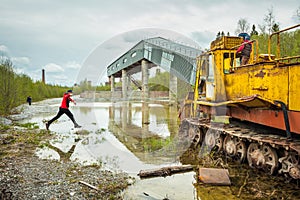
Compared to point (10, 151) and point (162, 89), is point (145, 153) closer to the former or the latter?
point (10, 151)

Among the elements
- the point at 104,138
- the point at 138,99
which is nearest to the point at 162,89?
the point at 138,99

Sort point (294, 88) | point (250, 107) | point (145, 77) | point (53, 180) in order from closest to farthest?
point (294, 88), point (53, 180), point (250, 107), point (145, 77)

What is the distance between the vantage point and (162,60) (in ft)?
79.2

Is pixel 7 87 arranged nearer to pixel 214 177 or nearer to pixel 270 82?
pixel 214 177

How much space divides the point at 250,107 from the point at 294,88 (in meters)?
1.54

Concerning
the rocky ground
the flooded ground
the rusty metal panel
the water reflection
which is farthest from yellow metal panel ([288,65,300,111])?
the rocky ground

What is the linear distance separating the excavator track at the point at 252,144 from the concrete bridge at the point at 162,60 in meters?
6.99

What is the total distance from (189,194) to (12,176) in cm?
400

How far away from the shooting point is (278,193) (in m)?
4.98

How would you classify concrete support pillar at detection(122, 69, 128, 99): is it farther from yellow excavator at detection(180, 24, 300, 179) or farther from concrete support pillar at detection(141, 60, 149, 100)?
yellow excavator at detection(180, 24, 300, 179)

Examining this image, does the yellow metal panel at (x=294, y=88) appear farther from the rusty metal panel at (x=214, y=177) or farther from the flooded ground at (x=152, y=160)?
the rusty metal panel at (x=214, y=177)

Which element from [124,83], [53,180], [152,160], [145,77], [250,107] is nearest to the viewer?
[53,180]

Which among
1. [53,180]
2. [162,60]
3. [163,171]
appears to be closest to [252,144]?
[163,171]

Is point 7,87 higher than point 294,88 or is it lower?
higher
